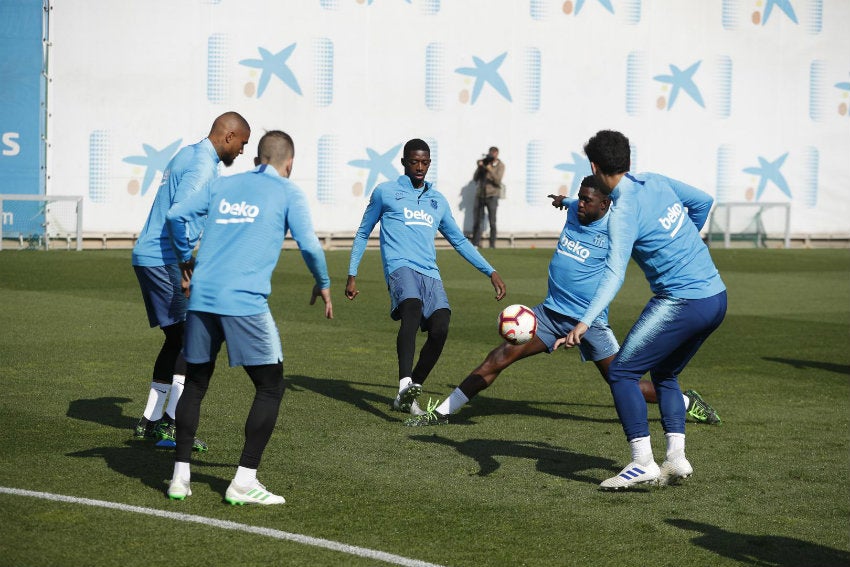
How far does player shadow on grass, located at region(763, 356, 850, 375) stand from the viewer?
496 inches

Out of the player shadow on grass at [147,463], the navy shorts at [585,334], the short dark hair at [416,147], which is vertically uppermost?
the short dark hair at [416,147]

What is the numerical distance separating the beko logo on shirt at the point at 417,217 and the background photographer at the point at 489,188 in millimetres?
19248

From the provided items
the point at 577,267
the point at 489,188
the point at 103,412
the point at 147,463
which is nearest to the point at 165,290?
the point at 147,463

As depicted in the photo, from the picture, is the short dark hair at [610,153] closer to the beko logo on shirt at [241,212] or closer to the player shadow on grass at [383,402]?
the beko logo on shirt at [241,212]

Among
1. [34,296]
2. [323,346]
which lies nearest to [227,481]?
[323,346]

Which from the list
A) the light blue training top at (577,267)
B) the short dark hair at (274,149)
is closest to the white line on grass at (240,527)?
the short dark hair at (274,149)

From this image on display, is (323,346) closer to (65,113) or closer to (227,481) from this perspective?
(227,481)

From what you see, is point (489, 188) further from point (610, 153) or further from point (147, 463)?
point (610, 153)

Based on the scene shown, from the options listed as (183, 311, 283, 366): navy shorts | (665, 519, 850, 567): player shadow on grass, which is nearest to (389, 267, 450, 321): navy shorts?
(183, 311, 283, 366): navy shorts

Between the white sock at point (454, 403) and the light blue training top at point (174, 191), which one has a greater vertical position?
the light blue training top at point (174, 191)

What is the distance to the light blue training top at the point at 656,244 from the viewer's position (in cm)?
703

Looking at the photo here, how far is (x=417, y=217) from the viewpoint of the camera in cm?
1031

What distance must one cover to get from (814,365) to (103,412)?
734 centimetres

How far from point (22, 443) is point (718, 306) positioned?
4.55m
